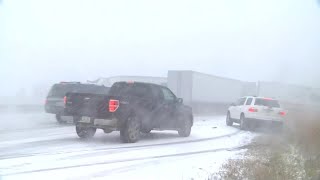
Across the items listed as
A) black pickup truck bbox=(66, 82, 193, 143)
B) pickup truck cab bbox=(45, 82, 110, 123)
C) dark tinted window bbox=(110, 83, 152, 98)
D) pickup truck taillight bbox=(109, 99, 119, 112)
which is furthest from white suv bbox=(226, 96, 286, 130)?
pickup truck taillight bbox=(109, 99, 119, 112)

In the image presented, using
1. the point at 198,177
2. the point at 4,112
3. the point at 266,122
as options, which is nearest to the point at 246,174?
the point at 198,177

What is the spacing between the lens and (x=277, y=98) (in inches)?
551

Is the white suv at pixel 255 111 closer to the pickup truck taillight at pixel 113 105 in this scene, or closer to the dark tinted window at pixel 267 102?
the dark tinted window at pixel 267 102

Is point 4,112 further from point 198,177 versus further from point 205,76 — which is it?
point 198,177

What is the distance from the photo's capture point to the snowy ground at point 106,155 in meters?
6.79

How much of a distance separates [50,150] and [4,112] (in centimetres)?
831

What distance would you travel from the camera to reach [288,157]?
7551mm

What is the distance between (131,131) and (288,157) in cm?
412

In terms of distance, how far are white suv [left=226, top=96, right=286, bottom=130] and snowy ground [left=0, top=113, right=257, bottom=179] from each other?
2.14 meters

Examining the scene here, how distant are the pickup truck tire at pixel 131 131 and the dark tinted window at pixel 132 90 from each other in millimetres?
1003

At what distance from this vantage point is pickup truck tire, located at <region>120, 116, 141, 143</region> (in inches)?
412

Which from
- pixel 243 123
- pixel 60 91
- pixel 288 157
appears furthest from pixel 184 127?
pixel 288 157

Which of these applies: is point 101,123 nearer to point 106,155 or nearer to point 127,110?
point 127,110

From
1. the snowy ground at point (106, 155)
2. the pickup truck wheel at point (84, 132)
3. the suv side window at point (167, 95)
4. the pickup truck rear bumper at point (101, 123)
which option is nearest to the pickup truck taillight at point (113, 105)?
the pickup truck rear bumper at point (101, 123)
